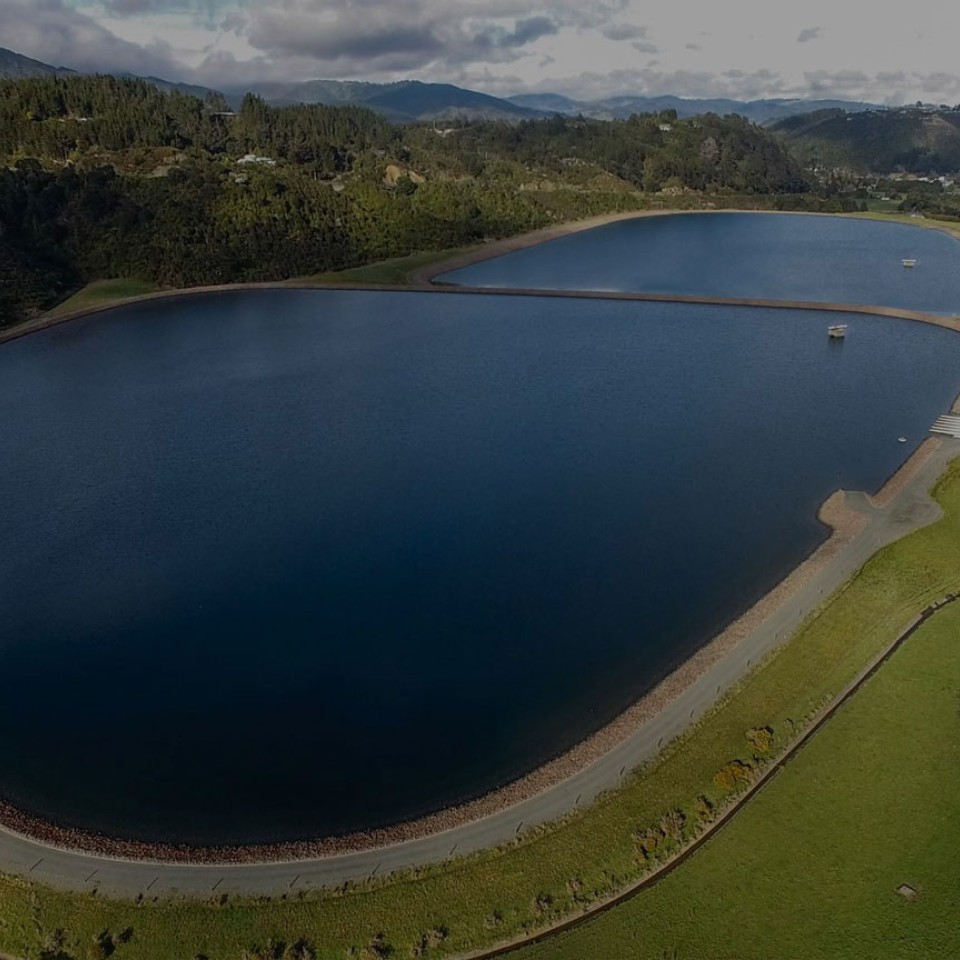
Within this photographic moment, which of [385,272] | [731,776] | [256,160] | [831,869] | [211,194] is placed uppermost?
[256,160]

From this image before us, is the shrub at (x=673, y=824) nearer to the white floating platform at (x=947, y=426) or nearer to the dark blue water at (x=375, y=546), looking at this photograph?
the dark blue water at (x=375, y=546)

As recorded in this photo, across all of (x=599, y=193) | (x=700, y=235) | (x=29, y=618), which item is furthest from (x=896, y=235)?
(x=29, y=618)

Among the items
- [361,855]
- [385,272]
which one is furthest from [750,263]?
[361,855]

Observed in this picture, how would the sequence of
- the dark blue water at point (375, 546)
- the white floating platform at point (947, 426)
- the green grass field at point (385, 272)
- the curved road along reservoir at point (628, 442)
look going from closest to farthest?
1. the curved road along reservoir at point (628, 442)
2. the dark blue water at point (375, 546)
3. the white floating platform at point (947, 426)
4. the green grass field at point (385, 272)

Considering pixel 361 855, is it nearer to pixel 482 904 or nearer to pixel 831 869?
pixel 482 904

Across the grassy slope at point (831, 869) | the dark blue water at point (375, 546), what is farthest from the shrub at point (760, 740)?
the dark blue water at point (375, 546)

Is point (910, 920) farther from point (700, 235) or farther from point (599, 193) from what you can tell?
point (599, 193)
